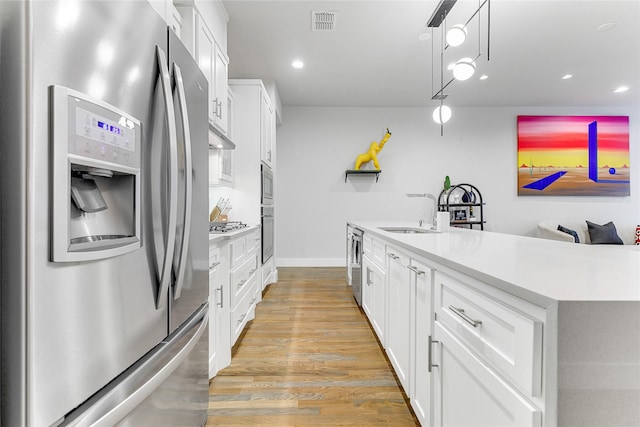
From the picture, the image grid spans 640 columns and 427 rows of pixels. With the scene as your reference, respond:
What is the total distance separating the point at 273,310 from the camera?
3129 millimetres

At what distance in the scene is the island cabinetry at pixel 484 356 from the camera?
25.8 inches

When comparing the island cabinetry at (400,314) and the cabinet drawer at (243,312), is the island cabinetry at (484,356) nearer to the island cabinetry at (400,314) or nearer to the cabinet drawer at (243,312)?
the island cabinetry at (400,314)

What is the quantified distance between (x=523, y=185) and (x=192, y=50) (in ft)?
19.3

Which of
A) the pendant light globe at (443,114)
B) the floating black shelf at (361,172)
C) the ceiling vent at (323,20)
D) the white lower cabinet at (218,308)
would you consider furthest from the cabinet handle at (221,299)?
the floating black shelf at (361,172)

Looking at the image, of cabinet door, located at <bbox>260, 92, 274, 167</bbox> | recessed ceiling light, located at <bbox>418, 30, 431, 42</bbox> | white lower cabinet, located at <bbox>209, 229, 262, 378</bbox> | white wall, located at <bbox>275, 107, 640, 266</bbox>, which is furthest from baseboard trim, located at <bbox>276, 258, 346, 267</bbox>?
recessed ceiling light, located at <bbox>418, 30, 431, 42</bbox>

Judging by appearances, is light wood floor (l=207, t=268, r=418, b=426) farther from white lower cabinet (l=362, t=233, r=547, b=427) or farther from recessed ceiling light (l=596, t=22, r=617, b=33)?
recessed ceiling light (l=596, t=22, r=617, b=33)

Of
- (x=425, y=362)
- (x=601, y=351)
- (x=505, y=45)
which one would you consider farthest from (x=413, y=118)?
(x=601, y=351)

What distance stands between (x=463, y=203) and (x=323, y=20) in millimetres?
3868

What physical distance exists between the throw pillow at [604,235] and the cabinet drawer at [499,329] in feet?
18.7

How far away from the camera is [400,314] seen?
66.1 inches

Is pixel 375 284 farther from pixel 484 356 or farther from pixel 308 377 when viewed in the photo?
pixel 484 356

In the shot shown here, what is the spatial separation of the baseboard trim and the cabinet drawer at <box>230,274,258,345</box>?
272 cm

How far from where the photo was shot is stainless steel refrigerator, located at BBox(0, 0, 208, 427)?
1.75 feet

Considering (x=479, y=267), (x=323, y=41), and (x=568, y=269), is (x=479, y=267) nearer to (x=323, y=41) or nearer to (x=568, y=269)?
(x=568, y=269)
